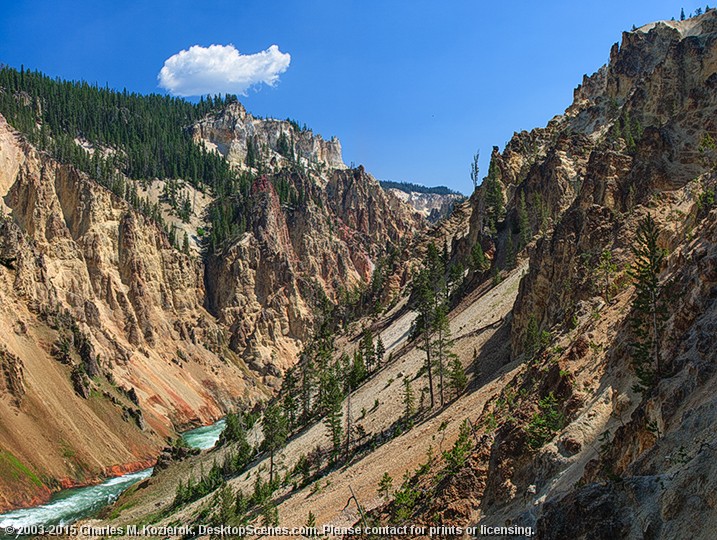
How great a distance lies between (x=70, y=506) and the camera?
5728cm

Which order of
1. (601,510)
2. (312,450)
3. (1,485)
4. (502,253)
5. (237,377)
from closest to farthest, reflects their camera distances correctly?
(601,510), (312,450), (1,485), (502,253), (237,377)

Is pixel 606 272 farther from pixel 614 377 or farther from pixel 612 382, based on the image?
pixel 612 382

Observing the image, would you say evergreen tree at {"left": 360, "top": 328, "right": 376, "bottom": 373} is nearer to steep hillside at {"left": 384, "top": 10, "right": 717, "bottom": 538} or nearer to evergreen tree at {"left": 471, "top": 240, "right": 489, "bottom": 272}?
evergreen tree at {"left": 471, "top": 240, "right": 489, "bottom": 272}

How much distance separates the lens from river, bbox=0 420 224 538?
167 ft

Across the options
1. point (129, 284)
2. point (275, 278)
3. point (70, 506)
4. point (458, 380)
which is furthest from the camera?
point (275, 278)

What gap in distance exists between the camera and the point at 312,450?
4772cm

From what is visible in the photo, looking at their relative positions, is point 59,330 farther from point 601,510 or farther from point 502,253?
point 601,510

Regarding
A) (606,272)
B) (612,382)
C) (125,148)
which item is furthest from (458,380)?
(125,148)

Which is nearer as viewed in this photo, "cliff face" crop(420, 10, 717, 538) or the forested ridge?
"cliff face" crop(420, 10, 717, 538)

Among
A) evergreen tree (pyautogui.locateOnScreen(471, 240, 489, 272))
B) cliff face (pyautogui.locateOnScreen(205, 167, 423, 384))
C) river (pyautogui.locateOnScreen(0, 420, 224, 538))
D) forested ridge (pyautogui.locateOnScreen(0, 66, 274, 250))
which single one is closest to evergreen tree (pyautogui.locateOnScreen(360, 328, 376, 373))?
evergreen tree (pyautogui.locateOnScreen(471, 240, 489, 272))

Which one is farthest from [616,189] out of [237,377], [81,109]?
[81,109]

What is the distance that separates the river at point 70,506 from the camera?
167ft

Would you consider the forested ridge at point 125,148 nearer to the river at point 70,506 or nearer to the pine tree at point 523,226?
the river at point 70,506

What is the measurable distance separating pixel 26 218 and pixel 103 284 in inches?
681
